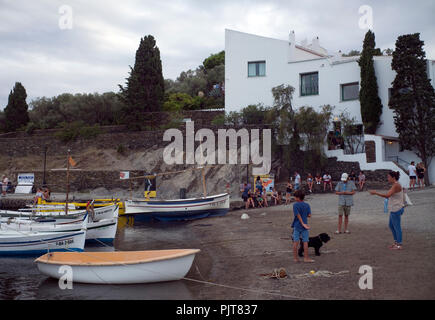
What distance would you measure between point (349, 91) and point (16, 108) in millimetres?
41989

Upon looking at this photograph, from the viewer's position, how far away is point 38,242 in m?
14.0

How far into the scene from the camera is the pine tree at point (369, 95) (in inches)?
1120

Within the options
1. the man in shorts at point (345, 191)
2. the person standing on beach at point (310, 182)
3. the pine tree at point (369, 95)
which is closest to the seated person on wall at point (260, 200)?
the person standing on beach at point (310, 182)

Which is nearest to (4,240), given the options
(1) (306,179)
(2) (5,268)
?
(2) (5,268)

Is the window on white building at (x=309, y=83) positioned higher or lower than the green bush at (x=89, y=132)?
higher

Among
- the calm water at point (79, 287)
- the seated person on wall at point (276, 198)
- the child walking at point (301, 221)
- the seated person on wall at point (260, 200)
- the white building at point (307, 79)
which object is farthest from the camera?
the white building at point (307, 79)

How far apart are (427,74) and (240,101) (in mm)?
15850

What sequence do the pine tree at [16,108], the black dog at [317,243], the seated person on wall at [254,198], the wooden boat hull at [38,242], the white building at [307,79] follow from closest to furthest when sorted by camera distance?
1. the black dog at [317,243]
2. the wooden boat hull at [38,242]
3. the seated person on wall at [254,198]
4. the white building at [307,79]
5. the pine tree at [16,108]

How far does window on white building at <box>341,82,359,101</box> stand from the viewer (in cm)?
3059

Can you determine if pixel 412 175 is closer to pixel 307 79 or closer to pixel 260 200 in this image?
pixel 260 200

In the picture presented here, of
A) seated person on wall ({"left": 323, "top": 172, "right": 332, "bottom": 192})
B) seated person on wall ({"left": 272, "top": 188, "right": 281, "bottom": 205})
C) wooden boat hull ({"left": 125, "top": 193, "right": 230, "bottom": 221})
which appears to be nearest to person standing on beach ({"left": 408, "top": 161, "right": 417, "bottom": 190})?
seated person on wall ({"left": 323, "top": 172, "right": 332, "bottom": 192})

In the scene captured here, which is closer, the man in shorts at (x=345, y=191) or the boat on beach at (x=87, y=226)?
the man in shorts at (x=345, y=191)

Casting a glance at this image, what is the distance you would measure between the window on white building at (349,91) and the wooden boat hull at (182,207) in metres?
15.0

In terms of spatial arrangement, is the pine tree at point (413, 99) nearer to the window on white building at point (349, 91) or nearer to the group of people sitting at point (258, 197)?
the window on white building at point (349, 91)
